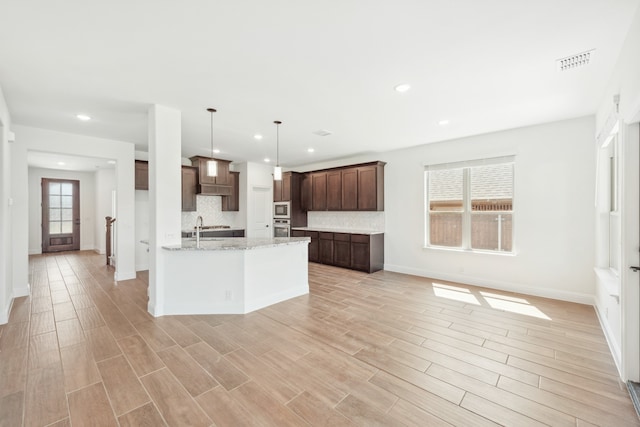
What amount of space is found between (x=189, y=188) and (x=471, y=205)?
20.3 feet

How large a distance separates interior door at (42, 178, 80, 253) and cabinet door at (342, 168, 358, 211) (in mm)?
9069

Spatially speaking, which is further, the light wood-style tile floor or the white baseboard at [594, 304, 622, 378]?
the white baseboard at [594, 304, 622, 378]

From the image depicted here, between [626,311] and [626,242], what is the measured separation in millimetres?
560

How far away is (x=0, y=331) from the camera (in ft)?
A: 10.0

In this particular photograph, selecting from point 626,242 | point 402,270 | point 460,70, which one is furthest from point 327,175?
point 626,242

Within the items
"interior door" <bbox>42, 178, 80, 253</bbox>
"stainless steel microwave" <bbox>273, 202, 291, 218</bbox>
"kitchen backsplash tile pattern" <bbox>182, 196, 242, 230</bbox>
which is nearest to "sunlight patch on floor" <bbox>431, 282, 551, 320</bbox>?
"stainless steel microwave" <bbox>273, 202, 291, 218</bbox>

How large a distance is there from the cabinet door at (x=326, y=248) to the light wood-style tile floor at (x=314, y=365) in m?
2.62

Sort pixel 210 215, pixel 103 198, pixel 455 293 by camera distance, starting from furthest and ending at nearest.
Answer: pixel 103 198 → pixel 210 215 → pixel 455 293

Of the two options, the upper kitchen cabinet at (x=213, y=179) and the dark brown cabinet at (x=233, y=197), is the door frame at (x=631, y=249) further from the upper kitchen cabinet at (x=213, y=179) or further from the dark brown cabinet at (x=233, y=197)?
the dark brown cabinet at (x=233, y=197)

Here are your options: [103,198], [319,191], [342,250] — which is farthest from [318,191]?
[103,198]

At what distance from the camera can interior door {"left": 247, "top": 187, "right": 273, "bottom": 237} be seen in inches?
306

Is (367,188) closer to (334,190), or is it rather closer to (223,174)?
(334,190)

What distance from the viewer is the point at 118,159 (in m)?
5.20

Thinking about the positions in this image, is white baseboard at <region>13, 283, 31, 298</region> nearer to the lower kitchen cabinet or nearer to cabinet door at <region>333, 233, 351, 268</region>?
the lower kitchen cabinet
